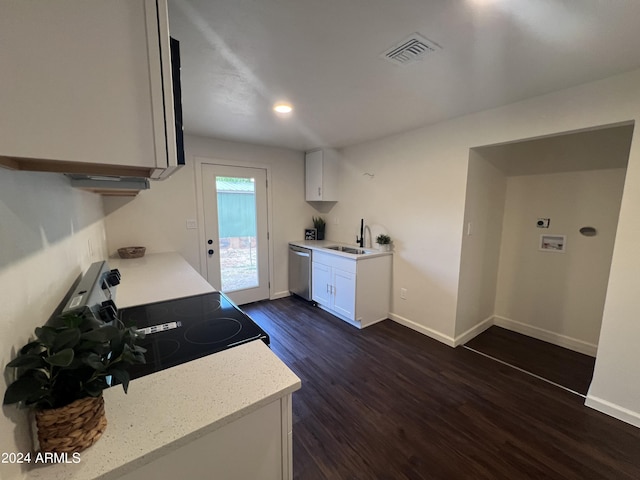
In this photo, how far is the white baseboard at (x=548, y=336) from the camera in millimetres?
2722

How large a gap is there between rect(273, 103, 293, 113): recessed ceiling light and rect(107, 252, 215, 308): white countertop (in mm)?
1578

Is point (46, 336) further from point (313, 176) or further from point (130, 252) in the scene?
point (313, 176)

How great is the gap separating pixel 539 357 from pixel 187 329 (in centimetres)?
326

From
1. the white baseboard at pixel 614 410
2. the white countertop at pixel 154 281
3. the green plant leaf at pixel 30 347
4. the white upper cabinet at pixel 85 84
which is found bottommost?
the white baseboard at pixel 614 410

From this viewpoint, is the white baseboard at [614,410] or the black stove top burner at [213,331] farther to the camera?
the white baseboard at [614,410]

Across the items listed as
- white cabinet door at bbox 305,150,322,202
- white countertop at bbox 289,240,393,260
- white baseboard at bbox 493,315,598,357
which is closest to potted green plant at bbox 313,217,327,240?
white countertop at bbox 289,240,393,260

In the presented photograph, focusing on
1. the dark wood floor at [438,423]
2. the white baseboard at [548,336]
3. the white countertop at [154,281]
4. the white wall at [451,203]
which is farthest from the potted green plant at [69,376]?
the white baseboard at [548,336]

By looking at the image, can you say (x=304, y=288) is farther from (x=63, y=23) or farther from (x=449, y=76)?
(x=63, y=23)

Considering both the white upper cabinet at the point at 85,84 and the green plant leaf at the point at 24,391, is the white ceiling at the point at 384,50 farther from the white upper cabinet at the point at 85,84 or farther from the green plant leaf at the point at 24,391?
the green plant leaf at the point at 24,391

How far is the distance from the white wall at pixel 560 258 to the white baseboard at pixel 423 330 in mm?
1055

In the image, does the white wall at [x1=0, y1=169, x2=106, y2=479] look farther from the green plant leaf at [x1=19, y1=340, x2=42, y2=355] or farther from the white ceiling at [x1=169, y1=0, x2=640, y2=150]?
the white ceiling at [x1=169, y1=0, x2=640, y2=150]

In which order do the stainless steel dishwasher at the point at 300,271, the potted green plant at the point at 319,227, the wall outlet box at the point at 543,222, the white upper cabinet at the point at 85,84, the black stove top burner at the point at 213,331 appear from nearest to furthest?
the white upper cabinet at the point at 85,84, the black stove top burner at the point at 213,331, the wall outlet box at the point at 543,222, the stainless steel dishwasher at the point at 300,271, the potted green plant at the point at 319,227

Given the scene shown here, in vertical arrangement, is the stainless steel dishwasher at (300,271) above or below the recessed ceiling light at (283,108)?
below

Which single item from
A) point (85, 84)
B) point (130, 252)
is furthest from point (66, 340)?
point (130, 252)
